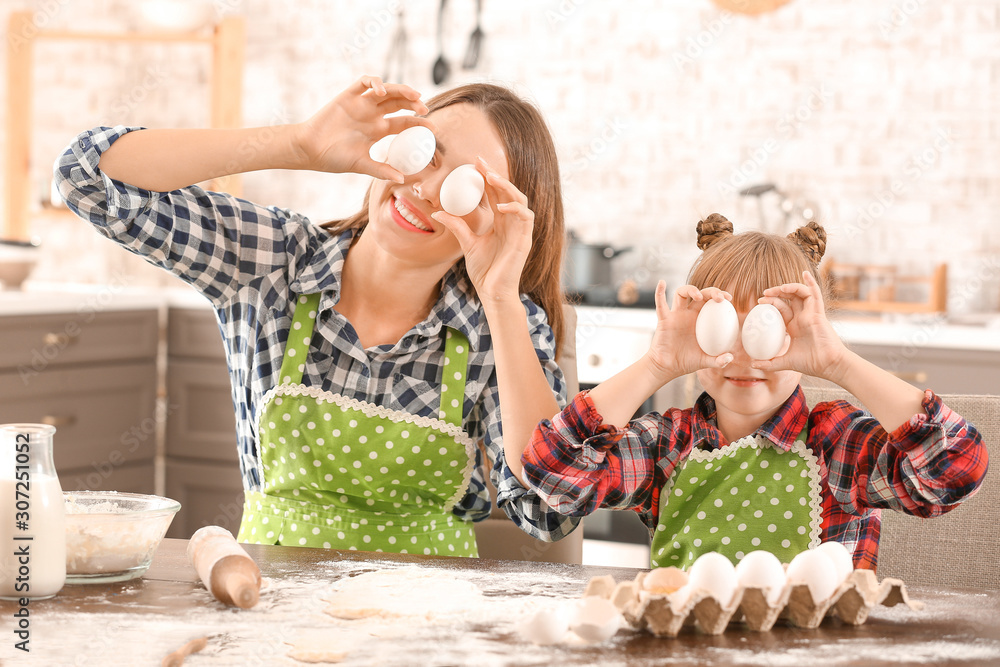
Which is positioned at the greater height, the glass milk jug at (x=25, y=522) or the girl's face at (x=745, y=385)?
the girl's face at (x=745, y=385)

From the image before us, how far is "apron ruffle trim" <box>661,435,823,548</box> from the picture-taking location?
48.0 inches

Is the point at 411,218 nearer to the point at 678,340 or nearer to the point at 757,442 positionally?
the point at 678,340

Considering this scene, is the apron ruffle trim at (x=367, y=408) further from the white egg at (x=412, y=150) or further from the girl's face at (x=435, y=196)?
the white egg at (x=412, y=150)

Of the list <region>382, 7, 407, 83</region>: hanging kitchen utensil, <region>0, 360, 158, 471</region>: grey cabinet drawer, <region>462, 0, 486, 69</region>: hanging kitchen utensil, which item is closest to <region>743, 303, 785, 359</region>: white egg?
<region>0, 360, 158, 471</region>: grey cabinet drawer

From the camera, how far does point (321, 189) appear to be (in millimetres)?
3863

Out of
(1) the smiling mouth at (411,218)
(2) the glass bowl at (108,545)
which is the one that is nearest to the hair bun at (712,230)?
(1) the smiling mouth at (411,218)

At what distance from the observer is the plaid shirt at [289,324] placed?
142 centimetres

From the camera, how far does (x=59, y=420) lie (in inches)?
120

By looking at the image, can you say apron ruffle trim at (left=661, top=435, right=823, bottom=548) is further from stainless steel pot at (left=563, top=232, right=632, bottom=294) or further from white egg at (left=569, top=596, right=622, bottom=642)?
stainless steel pot at (left=563, top=232, right=632, bottom=294)

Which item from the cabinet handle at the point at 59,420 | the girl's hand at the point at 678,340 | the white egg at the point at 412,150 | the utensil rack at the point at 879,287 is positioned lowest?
the cabinet handle at the point at 59,420

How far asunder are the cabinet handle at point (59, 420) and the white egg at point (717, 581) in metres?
2.59

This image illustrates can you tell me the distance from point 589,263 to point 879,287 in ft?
2.94

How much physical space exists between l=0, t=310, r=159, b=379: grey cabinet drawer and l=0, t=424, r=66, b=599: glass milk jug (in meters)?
2.18

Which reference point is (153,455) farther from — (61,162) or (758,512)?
(758,512)
